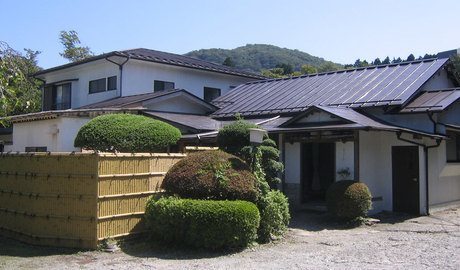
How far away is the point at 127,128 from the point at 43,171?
355 cm

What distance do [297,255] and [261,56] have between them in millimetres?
73060

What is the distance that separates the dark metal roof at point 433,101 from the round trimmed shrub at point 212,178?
793 centimetres

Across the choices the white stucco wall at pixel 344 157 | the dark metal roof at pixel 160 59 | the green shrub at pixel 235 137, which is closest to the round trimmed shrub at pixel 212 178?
the green shrub at pixel 235 137

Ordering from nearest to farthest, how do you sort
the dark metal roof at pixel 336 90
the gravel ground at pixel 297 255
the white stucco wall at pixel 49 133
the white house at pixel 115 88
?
Result: the gravel ground at pixel 297 255 < the white stucco wall at pixel 49 133 < the dark metal roof at pixel 336 90 < the white house at pixel 115 88

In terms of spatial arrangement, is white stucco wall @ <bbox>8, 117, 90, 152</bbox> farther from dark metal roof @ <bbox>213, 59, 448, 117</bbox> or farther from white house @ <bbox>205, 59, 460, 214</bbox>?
dark metal roof @ <bbox>213, 59, 448, 117</bbox>

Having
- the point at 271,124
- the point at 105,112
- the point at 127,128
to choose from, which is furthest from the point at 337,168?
the point at 105,112

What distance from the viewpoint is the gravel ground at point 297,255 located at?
876cm

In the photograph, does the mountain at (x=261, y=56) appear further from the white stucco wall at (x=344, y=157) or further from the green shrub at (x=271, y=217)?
the green shrub at (x=271, y=217)

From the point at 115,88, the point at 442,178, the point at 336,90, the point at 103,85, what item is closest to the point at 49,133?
the point at 115,88

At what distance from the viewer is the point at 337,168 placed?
612 inches

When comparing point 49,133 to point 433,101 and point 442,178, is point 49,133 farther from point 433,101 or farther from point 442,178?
point 442,178

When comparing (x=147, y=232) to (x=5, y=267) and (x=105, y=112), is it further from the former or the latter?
(x=105, y=112)

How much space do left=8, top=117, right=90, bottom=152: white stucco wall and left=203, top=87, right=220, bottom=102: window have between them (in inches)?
388

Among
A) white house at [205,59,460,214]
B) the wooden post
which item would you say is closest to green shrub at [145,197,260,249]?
the wooden post
